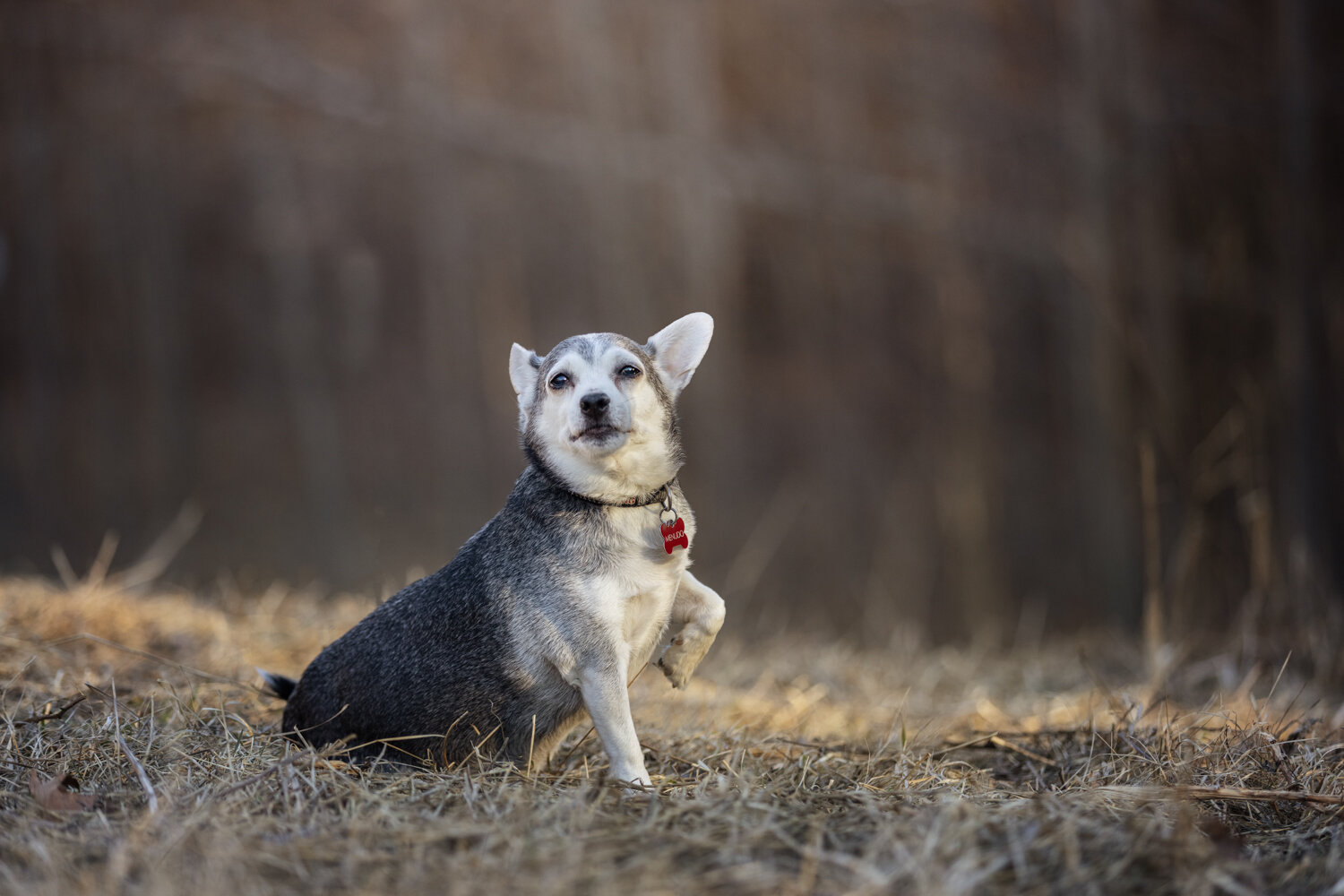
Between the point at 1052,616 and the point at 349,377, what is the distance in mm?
7012

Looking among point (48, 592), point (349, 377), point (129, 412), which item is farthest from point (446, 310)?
point (48, 592)

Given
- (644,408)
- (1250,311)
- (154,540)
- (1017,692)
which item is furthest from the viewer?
(154,540)

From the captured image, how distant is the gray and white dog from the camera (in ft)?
8.80

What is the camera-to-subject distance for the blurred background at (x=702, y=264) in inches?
287

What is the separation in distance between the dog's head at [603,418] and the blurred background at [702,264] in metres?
4.68

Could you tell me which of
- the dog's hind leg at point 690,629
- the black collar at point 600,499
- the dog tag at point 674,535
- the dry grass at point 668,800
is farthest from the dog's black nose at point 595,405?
the dry grass at point 668,800

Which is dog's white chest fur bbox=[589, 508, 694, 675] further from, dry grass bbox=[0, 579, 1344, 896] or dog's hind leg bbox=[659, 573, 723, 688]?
dry grass bbox=[0, 579, 1344, 896]

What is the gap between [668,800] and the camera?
2352 mm

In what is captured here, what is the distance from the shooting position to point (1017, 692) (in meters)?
5.23

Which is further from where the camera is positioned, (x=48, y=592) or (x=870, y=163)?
(x=870, y=163)

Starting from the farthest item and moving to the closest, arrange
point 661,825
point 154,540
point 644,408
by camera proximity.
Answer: point 154,540
point 644,408
point 661,825

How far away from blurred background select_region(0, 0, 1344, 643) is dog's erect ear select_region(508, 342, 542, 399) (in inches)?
183

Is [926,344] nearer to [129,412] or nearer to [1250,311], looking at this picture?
[1250,311]

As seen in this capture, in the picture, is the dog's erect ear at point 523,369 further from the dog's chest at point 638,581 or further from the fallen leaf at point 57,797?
the fallen leaf at point 57,797
